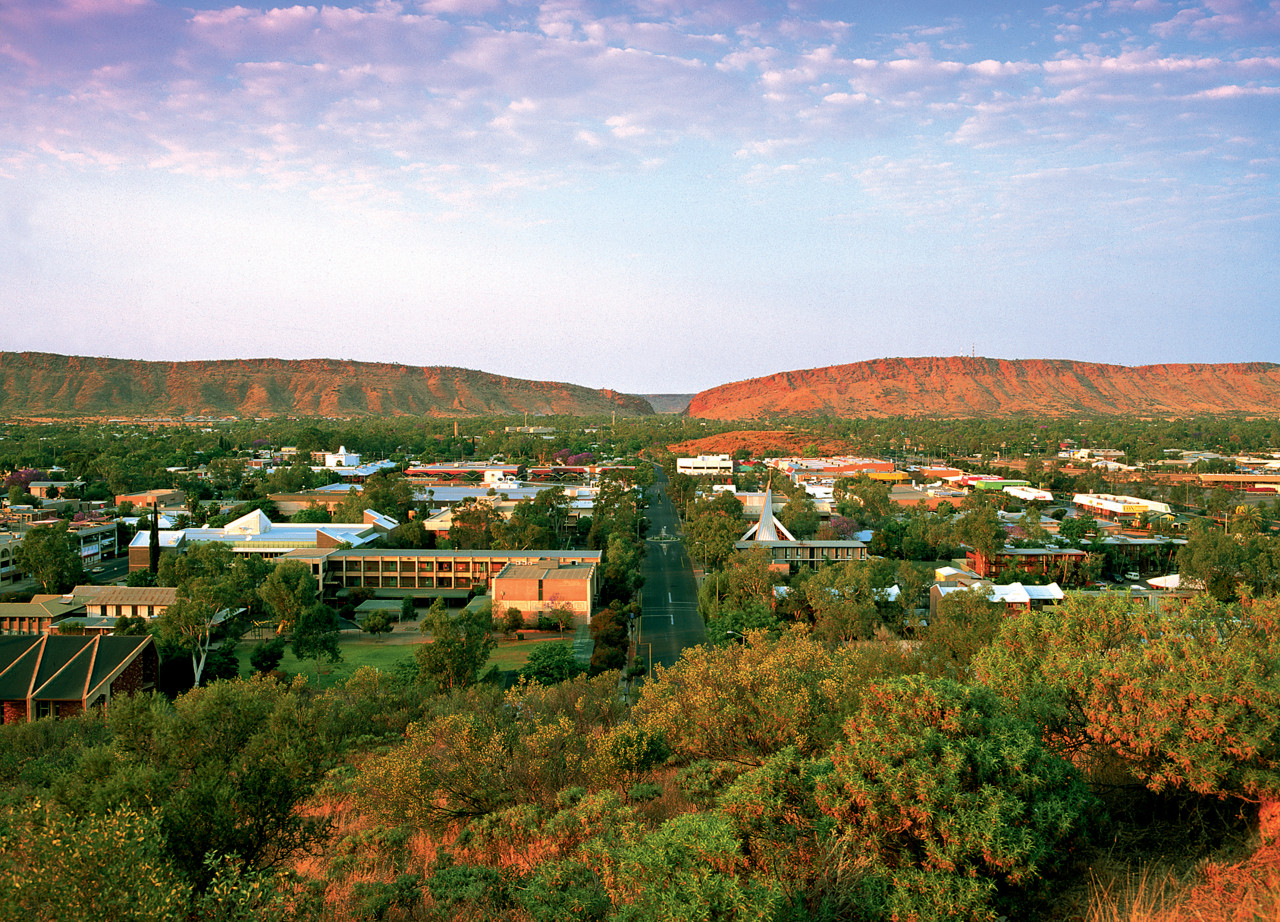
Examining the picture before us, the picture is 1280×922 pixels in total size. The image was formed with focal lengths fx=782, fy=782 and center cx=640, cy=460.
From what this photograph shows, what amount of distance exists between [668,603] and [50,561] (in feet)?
93.8

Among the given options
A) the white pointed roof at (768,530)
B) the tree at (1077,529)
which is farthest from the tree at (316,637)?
the tree at (1077,529)

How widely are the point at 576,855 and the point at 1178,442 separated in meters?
133

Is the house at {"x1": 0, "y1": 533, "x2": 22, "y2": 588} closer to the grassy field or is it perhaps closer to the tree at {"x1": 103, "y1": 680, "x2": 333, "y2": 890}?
the grassy field

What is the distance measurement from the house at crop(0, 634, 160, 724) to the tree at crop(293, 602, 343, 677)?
422 centimetres

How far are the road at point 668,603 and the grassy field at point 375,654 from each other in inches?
152

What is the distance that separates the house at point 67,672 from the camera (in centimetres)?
2136

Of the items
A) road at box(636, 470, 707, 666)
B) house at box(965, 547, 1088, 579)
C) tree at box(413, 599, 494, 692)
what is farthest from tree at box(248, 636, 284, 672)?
house at box(965, 547, 1088, 579)

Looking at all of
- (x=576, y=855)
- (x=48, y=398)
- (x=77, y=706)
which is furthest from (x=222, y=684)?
(x=48, y=398)

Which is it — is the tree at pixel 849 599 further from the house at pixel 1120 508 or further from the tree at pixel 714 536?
the house at pixel 1120 508

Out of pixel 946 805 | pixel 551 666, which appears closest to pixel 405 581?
pixel 551 666

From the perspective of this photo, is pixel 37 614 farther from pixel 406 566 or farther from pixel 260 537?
pixel 406 566

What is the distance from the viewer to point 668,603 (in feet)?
120

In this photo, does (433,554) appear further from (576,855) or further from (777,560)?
(576,855)

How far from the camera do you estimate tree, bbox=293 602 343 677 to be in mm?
25859
